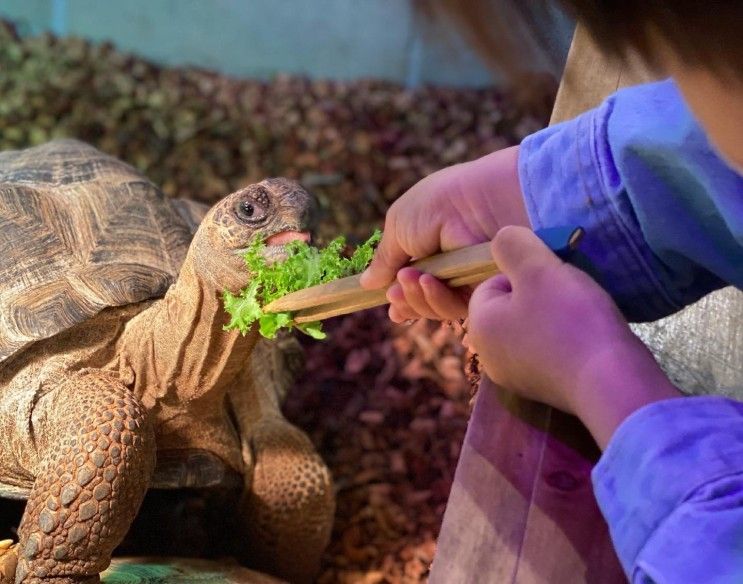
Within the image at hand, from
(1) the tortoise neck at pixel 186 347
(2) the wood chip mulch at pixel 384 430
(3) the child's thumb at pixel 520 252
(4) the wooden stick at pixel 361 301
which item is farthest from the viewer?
(2) the wood chip mulch at pixel 384 430

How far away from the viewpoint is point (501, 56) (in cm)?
47

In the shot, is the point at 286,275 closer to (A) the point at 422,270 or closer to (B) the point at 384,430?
(A) the point at 422,270

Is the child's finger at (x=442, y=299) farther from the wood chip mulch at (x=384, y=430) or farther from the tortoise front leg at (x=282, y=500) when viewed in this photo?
the wood chip mulch at (x=384, y=430)

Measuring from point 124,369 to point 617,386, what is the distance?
3.30 feet

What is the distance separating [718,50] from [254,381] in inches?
58.3

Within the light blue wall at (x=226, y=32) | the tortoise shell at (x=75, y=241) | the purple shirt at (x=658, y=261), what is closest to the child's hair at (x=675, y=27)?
the purple shirt at (x=658, y=261)

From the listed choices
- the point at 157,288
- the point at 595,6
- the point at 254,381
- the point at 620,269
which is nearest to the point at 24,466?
the point at 157,288

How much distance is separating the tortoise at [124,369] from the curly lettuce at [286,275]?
3 centimetres

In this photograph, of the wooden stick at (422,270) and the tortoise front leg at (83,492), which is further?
the tortoise front leg at (83,492)

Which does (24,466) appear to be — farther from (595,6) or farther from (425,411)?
Result: (595,6)

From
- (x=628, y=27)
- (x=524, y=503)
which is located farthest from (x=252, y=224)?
(x=628, y=27)

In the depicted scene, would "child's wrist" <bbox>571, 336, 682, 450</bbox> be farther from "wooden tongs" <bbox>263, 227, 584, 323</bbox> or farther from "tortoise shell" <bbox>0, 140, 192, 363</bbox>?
"tortoise shell" <bbox>0, 140, 192, 363</bbox>

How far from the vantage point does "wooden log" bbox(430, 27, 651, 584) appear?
1.00m

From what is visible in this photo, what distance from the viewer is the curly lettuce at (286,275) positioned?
1.21m
